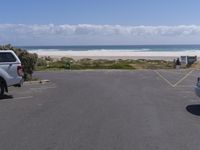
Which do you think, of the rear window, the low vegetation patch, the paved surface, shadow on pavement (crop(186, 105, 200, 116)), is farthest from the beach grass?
shadow on pavement (crop(186, 105, 200, 116))

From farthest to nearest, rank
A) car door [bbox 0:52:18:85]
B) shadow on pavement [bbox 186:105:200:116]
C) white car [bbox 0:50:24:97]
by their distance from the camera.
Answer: car door [bbox 0:52:18:85], white car [bbox 0:50:24:97], shadow on pavement [bbox 186:105:200:116]

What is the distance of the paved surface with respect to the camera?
9.69 meters

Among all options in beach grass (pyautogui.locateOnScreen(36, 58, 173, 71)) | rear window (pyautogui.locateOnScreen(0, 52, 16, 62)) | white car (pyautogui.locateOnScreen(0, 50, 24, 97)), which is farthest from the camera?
beach grass (pyautogui.locateOnScreen(36, 58, 173, 71))

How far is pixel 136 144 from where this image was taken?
31.6 ft

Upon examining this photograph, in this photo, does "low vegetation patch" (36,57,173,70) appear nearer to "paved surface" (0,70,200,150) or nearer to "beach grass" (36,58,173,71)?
"beach grass" (36,58,173,71)

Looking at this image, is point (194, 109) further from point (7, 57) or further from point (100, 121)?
point (7, 57)

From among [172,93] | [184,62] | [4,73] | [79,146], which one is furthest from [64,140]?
[184,62]

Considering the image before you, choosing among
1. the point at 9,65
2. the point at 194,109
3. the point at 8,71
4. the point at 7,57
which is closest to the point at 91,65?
the point at 7,57

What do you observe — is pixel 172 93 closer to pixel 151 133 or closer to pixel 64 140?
pixel 151 133

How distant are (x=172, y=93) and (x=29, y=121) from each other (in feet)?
31.8

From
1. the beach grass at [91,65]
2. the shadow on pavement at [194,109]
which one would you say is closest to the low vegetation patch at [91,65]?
the beach grass at [91,65]

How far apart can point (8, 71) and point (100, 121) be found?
24.5 feet

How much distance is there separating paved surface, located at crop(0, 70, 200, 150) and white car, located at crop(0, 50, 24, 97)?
0.54 metres

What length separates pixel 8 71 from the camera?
19.0m
